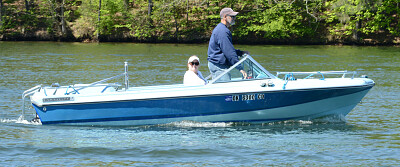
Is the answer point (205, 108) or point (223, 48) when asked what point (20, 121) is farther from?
point (223, 48)

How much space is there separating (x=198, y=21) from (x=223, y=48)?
123ft

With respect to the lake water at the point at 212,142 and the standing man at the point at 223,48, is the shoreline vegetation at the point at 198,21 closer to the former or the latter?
the lake water at the point at 212,142

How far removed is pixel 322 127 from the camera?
9.83m

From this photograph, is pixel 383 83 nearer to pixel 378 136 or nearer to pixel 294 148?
pixel 378 136

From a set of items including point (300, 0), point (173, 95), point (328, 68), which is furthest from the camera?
point (300, 0)

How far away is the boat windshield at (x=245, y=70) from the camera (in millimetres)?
9484

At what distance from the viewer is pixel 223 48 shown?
9375 mm

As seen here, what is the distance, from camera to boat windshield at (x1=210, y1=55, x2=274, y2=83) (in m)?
9.48

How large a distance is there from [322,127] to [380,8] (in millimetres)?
34276

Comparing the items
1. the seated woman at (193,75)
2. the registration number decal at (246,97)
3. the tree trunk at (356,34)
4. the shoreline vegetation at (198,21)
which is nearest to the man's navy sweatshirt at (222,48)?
the seated woman at (193,75)

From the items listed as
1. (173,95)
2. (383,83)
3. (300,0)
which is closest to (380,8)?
(300,0)

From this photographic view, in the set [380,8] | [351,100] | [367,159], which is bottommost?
[367,159]

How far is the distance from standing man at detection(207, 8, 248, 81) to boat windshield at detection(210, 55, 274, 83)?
0.09 feet

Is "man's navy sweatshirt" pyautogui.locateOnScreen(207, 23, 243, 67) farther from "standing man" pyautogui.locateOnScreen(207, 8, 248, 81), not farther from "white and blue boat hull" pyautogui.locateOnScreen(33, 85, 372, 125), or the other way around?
"white and blue boat hull" pyautogui.locateOnScreen(33, 85, 372, 125)
